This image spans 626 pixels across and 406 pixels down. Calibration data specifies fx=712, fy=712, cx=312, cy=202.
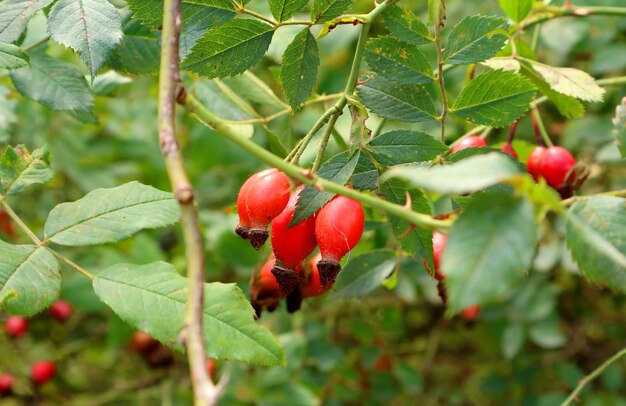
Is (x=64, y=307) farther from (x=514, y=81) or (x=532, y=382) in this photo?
(x=514, y=81)

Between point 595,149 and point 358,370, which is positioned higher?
point 595,149

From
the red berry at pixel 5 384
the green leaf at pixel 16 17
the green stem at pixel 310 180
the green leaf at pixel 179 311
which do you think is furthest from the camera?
the red berry at pixel 5 384

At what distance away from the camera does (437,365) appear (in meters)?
3.56

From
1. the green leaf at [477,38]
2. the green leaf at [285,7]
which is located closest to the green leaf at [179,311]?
the green leaf at [285,7]

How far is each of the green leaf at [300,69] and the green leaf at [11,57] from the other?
1.55 feet

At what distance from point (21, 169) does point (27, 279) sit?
291 mm

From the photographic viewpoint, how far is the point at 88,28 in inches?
51.8

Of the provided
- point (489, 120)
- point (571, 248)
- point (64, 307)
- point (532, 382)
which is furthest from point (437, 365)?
point (571, 248)

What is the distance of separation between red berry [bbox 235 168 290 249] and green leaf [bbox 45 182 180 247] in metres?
0.17

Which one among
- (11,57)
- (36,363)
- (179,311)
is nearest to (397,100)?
(179,311)

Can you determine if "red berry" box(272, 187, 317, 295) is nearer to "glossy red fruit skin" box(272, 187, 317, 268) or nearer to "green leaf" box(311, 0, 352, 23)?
"glossy red fruit skin" box(272, 187, 317, 268)

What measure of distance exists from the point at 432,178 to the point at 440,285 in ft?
2.42

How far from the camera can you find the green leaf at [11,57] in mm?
1280

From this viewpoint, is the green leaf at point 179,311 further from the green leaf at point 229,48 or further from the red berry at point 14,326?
the red berry at point 14,326
